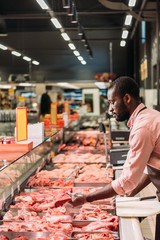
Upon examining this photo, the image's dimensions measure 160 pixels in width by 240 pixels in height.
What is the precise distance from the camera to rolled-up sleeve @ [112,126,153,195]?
6.17 feet

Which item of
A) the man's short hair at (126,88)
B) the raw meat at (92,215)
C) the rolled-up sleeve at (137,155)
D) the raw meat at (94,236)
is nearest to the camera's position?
the rolled-up sleeve at (137,155)

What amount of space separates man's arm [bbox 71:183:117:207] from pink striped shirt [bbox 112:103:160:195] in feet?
0.35

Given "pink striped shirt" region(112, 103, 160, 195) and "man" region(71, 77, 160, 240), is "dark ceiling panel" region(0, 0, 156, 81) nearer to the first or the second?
"man" region(71, 77, 160, 240)

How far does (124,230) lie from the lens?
6.61 feet

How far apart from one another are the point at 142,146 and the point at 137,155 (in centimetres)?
6

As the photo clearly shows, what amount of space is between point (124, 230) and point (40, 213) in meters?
1.44

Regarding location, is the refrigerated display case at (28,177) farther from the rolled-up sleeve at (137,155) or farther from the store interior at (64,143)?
the rolled-up sleeve at (137,155)

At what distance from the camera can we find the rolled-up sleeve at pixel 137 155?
188cm

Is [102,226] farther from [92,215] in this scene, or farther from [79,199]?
[79,199]

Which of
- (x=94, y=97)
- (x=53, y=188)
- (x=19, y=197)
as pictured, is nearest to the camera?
(x=19, y=197)

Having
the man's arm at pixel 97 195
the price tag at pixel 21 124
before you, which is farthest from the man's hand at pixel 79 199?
the price tag at pixel 21 124

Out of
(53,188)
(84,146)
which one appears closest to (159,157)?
(53,188)

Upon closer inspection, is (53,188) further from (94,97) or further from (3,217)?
(94,97)

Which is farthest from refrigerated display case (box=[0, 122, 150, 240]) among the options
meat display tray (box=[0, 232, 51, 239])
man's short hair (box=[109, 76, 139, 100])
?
man's short hair (box=[109, 76, 139, 100])
